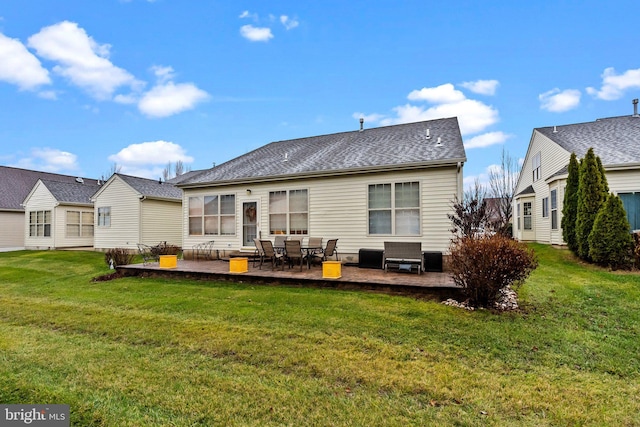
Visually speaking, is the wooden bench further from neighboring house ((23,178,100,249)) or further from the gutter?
neighboring house ((23,178,100,249))

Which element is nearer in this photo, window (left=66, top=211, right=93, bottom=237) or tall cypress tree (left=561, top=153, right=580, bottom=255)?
tall cypress tree (left=561, top=153, right=580, bottom=255)

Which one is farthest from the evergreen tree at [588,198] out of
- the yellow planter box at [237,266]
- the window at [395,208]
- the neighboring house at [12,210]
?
the neighboring house at [12,210]

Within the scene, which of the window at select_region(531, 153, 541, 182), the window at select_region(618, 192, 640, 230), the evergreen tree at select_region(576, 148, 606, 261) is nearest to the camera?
the evergreen tree at select_region(576, 148, 606, 261)

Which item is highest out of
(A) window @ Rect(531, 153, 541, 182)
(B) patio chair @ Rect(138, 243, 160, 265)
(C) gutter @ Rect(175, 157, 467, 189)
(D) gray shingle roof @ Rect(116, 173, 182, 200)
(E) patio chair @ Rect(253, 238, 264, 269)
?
(A) window @ Rect(531, 153, 541, 182)

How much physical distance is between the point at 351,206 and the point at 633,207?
10719 millimetres

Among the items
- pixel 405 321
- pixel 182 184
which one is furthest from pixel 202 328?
pixel 182 184

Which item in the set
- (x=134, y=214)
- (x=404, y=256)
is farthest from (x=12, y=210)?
(x=404, y=256)

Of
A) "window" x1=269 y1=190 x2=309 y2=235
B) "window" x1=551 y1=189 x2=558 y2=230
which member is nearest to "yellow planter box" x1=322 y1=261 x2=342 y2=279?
"window" x1=269 y1=190 x2=309 y2=235

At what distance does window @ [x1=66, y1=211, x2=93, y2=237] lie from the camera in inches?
772

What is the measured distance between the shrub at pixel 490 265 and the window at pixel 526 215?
15.2 metres

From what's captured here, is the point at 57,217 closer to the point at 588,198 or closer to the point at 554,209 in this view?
the point at 588,198

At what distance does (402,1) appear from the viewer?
38.4 ft

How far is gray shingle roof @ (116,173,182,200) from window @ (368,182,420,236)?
495 inches

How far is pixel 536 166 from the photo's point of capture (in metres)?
17.9
